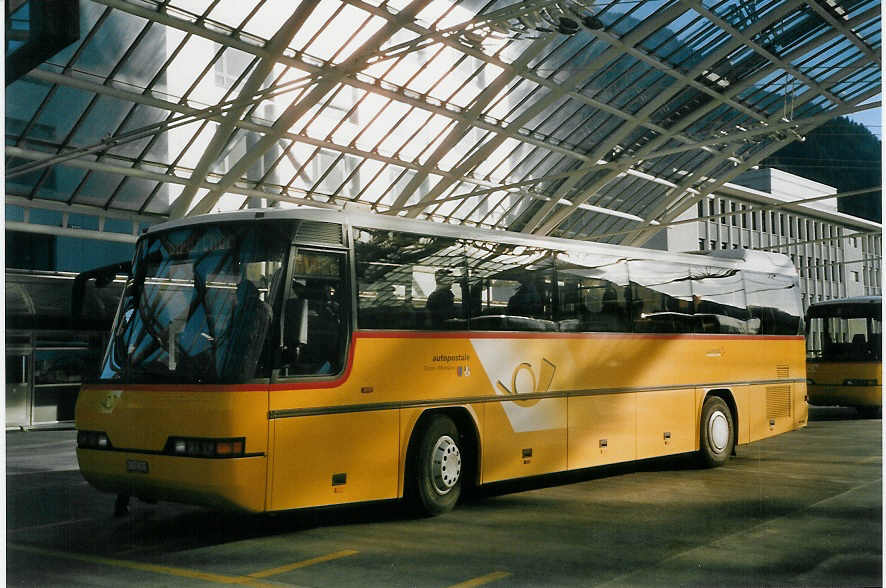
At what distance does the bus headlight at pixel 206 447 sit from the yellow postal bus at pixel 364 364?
0.06 ft

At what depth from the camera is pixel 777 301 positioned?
1634cm

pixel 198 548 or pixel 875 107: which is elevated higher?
pixel 875 107

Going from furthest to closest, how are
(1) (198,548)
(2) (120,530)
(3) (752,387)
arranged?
(3) (752,387), (2) (120,530), (1) (198,548)

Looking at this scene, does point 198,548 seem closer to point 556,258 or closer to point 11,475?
point 556,258

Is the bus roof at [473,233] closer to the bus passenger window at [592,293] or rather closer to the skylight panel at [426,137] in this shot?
the bus passenger window at [592,293]

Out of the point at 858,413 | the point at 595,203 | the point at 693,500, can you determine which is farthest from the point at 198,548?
the point at 595,203

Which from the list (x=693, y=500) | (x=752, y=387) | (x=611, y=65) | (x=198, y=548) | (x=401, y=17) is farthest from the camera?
(x=611, y=65)

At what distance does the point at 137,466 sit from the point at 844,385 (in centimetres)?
1904

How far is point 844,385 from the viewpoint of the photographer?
23.7 meters

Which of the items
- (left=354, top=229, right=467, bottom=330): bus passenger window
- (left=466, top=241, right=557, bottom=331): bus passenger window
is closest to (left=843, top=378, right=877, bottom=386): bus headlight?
(left=466, top=241, right=557, bottom=331): bus passenger window

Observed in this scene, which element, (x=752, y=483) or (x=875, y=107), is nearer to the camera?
(x=752, y=483)

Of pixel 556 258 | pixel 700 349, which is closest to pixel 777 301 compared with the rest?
pixel 700 349

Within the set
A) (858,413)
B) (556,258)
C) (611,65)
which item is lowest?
(858,413)

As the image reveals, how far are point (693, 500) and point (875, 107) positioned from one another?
86.0 ft
